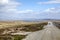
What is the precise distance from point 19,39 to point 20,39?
152mm

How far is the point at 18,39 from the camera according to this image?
89.5 ft

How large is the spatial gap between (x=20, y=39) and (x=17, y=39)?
2.07 feet

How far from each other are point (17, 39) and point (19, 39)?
1.70 ft

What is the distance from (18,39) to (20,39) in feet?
1.32

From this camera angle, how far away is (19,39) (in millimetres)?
27516

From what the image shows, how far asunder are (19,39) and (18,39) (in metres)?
0.29

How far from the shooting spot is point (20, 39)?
90.4 feet

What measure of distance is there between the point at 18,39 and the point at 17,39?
0.76 ft

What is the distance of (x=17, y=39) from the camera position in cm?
2708
